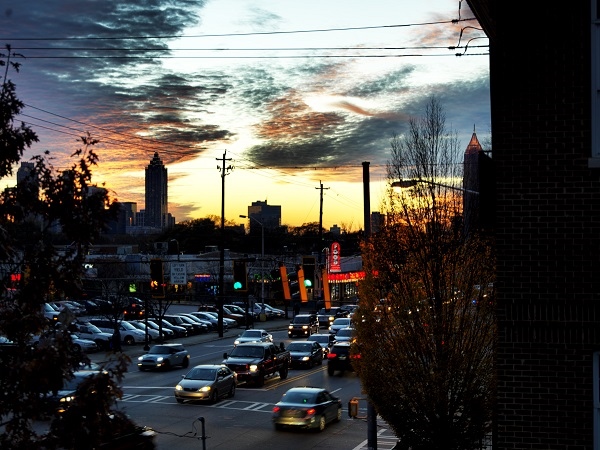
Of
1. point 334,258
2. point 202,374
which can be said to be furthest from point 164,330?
point 202,374

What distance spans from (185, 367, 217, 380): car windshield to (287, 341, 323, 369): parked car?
10901mm

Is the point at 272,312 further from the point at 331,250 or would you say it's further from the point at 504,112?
the point at 504,112

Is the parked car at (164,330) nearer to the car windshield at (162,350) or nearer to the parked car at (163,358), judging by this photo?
the parked car at (163,358)

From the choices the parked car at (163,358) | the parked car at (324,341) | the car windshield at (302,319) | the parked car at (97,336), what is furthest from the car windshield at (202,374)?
the car windshield at (302,319)

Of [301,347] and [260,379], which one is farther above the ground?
[301,347]

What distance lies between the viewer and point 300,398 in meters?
26.8

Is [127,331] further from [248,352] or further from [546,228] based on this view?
[546,228]

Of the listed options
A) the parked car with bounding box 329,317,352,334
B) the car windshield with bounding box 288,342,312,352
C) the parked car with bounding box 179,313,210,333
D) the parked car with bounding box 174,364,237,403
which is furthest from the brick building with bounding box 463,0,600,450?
the parked car with bounding box 179,313,210,333

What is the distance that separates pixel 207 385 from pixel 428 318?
15.7 meters

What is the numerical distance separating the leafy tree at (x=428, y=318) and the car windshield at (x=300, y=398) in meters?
8.23

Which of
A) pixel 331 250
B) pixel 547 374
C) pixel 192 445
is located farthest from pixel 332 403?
pixel 331 250

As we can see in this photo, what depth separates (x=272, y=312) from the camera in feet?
268

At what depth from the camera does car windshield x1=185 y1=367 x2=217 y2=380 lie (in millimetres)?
31812

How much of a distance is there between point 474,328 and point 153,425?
13.6 m
